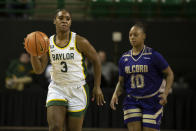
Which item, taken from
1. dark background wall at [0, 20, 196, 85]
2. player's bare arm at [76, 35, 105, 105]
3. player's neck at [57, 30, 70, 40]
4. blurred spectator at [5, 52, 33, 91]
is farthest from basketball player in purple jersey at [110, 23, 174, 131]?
dark background wall at [0, 20, 196, 85]

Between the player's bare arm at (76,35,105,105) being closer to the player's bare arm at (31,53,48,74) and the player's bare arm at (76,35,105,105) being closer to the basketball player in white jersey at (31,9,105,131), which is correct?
the basketball player in white jersey at (31,9,105,131)

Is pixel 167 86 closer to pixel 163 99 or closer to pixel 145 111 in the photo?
pixel 163 99

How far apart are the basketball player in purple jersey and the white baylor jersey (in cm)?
78

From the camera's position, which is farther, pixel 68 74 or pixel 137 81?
pixel 137 81

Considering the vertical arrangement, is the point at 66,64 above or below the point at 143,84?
above

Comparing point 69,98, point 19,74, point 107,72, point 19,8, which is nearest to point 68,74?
point 69,98

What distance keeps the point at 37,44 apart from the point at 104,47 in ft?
22.6

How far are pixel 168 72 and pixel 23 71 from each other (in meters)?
5.28

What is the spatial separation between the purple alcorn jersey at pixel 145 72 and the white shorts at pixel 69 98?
0.78 metres

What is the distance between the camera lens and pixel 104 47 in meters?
11.5

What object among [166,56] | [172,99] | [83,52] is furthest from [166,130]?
[83,52]

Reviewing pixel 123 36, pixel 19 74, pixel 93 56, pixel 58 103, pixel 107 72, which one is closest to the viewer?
pixel 58 103

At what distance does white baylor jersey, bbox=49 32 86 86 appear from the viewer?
4719mm

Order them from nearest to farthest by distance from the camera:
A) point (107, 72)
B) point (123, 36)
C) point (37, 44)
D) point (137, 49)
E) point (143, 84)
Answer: point (37, 44) < point (143, 84) < point (137, 49) < point (107, 72) < point (123, 36)
